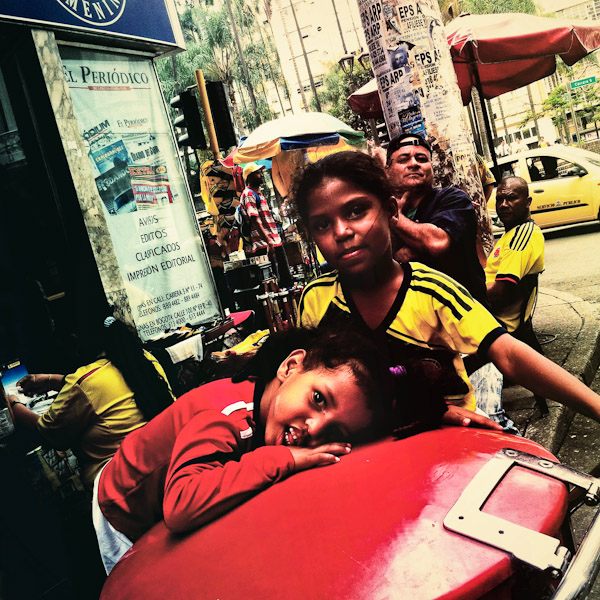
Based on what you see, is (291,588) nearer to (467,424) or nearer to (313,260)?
(467,424)

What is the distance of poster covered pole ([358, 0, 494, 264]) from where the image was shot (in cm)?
234

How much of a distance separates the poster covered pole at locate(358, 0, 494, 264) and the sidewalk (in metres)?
1.35

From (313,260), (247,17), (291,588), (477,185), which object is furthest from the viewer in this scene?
(477,185)

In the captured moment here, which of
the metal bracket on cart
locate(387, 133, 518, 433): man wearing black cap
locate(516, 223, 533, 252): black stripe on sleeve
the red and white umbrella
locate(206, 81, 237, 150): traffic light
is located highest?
the red and white umbrella

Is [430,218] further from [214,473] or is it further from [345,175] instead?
[214,473]

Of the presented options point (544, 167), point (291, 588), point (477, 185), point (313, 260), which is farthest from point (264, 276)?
point (544, 167)

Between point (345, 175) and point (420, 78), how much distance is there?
39.4 inches

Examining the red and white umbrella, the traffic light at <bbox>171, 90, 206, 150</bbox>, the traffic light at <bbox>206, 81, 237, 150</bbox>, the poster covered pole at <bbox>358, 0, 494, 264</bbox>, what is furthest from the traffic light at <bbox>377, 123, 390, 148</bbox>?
the traffic light at <bbox>171, 90, 206, 150</bbox>

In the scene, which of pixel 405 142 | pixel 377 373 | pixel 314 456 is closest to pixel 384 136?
pixel 405 142

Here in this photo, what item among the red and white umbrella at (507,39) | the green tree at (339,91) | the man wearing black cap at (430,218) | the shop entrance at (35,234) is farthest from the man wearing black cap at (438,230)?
the red and white umbrella at (507,39)

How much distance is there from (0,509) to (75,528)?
0.70ft

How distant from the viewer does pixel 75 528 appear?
1.56 metres

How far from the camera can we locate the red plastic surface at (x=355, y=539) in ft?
3.95

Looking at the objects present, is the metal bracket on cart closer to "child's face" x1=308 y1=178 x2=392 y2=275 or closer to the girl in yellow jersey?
the girl in yellow jersey
